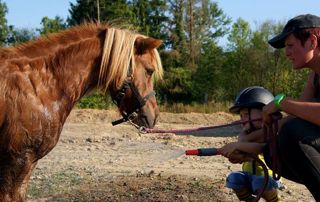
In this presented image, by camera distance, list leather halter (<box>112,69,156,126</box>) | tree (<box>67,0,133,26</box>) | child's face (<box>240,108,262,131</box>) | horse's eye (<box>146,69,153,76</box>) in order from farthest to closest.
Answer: tree (<box>67,0,133,26</box>)
horse's eye (<box>146,69,153,76</box>)
leather halter (<box>112,69,156,126</box>)
child's face (<box>240,108,262,131</box>)

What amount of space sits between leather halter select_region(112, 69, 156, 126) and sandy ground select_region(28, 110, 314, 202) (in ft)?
5.80

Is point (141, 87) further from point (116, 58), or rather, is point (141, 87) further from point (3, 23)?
point (3, 23)

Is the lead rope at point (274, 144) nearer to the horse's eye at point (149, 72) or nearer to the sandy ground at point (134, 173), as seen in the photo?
the horse's eye at point (149, 72)

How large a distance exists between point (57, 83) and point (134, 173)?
15.0ft

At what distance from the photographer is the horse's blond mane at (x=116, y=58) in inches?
177

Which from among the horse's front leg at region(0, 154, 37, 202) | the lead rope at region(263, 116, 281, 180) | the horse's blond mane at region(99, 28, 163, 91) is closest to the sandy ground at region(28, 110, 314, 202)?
the horse's blond mane at region(99, 28, 163, 91)

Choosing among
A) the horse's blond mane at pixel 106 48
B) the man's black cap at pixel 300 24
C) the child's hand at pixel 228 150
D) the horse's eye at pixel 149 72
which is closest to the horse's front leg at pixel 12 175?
the horse's blond mane at pixel 106 48

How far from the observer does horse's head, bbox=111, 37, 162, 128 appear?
4.65 meters

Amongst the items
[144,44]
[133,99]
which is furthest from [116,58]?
[133,99]

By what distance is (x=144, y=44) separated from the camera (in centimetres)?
466

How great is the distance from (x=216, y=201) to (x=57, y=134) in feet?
8.96

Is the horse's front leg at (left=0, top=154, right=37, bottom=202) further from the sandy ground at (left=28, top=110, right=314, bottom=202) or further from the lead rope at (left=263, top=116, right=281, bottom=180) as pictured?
the sandy ground at (left=28, top=110, right=314, bottom=202)

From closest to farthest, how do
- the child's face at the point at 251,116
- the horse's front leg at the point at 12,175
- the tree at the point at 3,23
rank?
the horse's front leg at the point at 12,175 < the child's face at the point at 251,116 < the tree at the point at 3,23

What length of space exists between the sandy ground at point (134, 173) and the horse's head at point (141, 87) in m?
1.74
